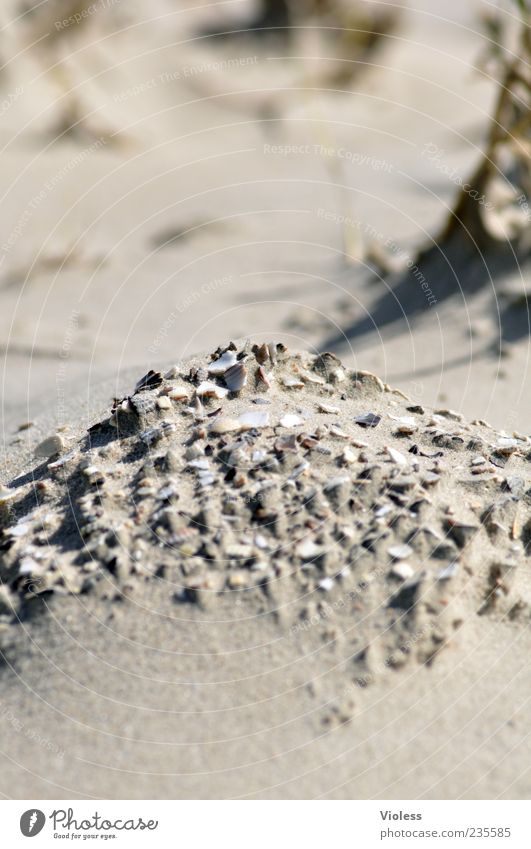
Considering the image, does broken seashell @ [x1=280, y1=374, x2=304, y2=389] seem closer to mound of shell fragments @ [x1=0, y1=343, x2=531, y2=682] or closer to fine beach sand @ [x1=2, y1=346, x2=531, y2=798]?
mound of shell fragments @ [x1=0, y1=343, x2=531, y2=682]

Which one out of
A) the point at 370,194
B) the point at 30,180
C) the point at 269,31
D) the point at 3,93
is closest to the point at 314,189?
the point at 370,194

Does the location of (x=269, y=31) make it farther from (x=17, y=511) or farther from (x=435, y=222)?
(x=17, y=511)
